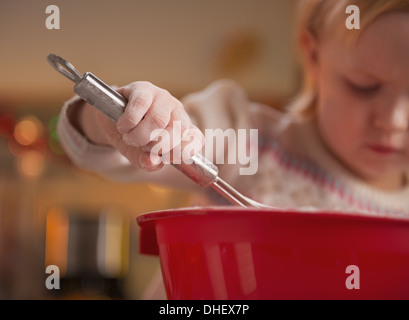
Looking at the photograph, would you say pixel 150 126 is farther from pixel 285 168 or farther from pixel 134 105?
pixel 285 168

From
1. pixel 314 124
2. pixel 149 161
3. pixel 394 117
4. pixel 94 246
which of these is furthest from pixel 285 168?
pixel 94 246

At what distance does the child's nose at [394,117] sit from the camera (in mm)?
336

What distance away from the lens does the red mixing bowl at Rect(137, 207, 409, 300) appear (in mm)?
202

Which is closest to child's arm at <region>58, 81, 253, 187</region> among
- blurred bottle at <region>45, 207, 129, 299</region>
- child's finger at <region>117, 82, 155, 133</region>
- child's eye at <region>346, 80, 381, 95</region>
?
child's finger at <region>117, 82, 155, 133</region>

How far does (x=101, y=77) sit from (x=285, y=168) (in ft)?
0.94

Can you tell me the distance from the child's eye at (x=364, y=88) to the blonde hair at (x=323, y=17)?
0.10 feet

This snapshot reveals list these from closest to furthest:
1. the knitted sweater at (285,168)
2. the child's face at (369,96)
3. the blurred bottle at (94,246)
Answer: the child's face at (369,96)
the knitted sweater at (285,168)
the blurred bottle at (94,246)

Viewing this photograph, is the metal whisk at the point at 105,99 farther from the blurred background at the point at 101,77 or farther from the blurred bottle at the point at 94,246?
the blurred bottle at the point at 94,246

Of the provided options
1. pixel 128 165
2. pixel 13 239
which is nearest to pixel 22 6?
pixel 128 165

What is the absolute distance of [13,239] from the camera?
1.52 m

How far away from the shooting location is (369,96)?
0.35 meters

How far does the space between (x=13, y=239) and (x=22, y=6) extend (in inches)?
53.8

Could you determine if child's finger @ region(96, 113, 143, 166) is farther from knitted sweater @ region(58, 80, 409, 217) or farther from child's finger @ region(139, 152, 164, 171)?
knitted sweater @ region(58, 80, 409, 217)

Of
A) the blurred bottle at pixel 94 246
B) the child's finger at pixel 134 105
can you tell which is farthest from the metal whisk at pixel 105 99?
the blurred bottle at pixel 94 246
